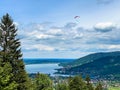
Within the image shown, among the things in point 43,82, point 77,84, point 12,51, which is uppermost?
point 12,51

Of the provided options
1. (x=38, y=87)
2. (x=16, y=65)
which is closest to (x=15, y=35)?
(x=16, y=65)

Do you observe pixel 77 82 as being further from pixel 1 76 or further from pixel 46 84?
pixel 1 76

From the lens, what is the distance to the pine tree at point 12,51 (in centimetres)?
4512

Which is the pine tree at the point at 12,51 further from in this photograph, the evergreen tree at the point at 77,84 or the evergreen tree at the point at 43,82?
the evergreen tree at the point at 77,84

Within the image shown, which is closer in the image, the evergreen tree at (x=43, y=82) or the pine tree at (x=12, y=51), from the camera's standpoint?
the pine tree at (x=12, y=51)

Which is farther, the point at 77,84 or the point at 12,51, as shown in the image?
the point at 77,84

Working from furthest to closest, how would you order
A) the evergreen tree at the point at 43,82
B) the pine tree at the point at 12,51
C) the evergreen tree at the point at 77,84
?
the evergreen tree at the point at 77,84 < the evergreen tree at the point at 43,82 < the pine tree at the point at 12,51

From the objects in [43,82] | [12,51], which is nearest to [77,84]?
[43,82]

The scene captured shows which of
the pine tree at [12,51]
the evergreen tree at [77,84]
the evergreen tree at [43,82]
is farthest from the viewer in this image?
the evergreen tree at [77,84]

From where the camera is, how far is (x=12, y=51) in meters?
45.3

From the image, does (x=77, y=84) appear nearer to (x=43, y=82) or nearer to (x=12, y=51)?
(x=43, y=82)

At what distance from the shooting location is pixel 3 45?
45.8m

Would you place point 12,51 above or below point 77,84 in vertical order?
above

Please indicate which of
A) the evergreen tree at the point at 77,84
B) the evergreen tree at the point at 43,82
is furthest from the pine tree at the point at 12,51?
the evergreen tree at the point at 77,84
